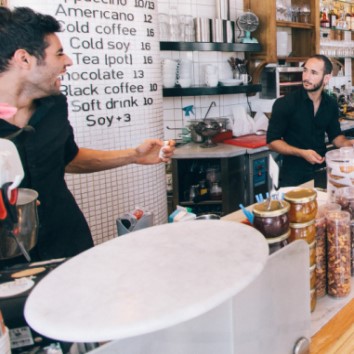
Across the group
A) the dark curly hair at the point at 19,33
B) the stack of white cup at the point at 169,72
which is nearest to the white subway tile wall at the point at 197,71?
the stack of white cup at the point at 169,72

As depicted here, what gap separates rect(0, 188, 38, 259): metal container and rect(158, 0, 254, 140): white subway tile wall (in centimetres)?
341

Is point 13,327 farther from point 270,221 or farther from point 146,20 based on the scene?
point 146,20

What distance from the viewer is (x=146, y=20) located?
2857mm

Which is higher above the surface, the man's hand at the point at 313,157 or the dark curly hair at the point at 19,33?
the dark curly hair at the point at 19,33

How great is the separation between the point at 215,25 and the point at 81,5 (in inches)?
86.1

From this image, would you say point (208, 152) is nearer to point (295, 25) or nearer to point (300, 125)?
point (300, 125)

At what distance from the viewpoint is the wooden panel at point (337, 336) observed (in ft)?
3.60

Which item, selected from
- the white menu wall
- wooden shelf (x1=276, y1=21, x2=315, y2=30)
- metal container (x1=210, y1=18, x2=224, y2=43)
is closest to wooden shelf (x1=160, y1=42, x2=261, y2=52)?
metal container (x1=210, y1=18, x2=224, y2=43)

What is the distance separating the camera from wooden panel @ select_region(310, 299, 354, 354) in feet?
3.60

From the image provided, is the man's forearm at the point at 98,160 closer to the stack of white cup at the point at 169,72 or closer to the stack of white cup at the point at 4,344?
the stack of white cup at the point at 4,344

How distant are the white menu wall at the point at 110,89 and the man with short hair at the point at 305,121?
92 cm

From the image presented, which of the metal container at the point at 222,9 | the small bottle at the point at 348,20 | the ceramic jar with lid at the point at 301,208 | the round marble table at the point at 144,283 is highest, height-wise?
the small bottle at the point at 348,20

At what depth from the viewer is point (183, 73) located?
169 inches

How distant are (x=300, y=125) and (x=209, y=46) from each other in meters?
1.45
